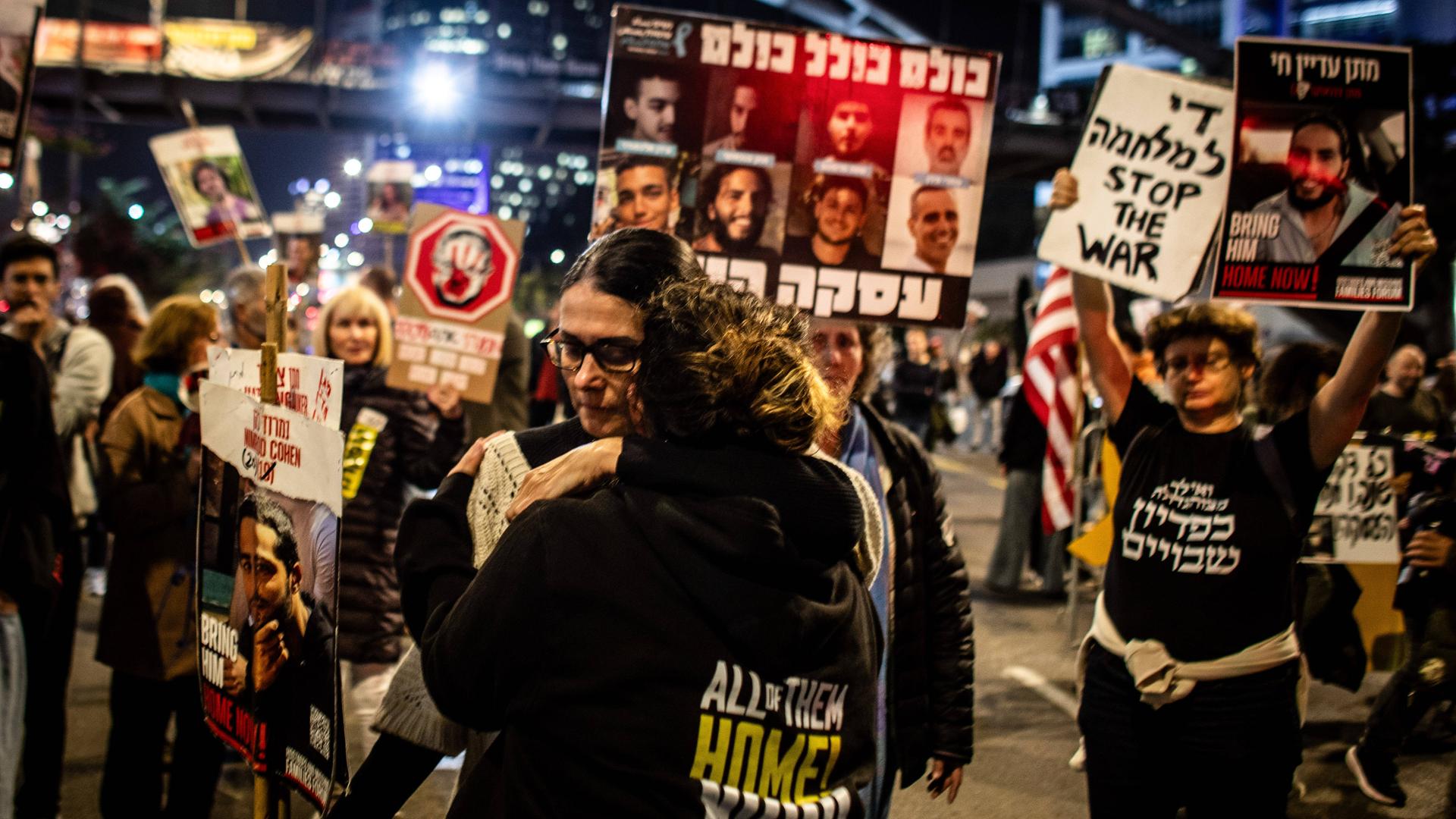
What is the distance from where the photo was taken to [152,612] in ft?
14.0

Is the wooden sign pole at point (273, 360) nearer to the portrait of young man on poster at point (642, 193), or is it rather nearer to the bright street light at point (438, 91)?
the portrait of young man on poster at point (642, 193)

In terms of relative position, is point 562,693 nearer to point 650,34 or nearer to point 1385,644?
point 650,34

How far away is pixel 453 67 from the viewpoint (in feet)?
95.8

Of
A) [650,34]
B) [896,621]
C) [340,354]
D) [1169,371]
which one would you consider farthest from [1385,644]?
[340,354]

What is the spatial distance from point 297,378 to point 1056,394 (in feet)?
17.8

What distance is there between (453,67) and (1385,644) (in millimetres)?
26773

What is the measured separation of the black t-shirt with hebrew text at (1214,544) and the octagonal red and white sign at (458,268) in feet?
10.2

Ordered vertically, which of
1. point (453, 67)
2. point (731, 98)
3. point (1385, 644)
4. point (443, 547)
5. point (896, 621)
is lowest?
point (1385, 644)

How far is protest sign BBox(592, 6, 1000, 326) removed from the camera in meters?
4.23

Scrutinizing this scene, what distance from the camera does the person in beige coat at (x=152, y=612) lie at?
4.20 meters

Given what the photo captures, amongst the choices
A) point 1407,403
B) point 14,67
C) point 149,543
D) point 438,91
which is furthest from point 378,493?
point 438,91

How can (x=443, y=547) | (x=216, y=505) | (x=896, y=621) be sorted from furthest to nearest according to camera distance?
(x=896, y=621) < (x=216, y=505) < (x=443, y=547)

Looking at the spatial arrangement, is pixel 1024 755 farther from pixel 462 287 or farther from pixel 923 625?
pixel 462 287

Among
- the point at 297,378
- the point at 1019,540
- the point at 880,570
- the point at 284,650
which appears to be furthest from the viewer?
the point at 1019,540
